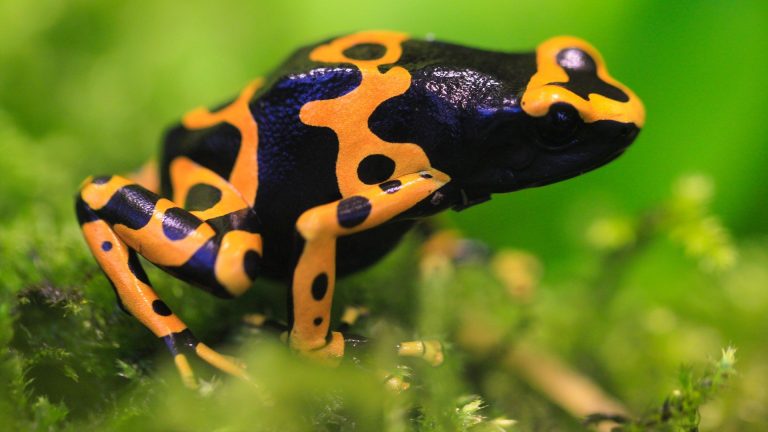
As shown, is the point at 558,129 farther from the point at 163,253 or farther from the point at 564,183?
the point at 564,183

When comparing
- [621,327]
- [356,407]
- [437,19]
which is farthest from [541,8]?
[356,407]

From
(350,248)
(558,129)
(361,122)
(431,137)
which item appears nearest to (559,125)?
(558,129)

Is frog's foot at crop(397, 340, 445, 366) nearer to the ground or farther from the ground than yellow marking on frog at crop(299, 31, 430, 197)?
nearer to the ground

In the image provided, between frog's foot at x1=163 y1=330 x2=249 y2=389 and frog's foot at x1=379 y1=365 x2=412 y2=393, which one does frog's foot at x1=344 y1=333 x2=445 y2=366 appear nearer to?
frog's foot at x1=379 y1=365 x2=412 y2=393

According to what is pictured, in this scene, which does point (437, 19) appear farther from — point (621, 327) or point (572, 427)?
point (572, 427)

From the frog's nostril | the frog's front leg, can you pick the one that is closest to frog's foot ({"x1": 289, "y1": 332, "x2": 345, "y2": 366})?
the frog's front leg

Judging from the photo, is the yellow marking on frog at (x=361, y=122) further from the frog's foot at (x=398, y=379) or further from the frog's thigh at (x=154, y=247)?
the frog's foot at (x=398, y=379)

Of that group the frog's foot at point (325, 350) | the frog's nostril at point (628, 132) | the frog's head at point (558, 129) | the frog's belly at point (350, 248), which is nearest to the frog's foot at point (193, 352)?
the frog's foot at point (325, 350)
